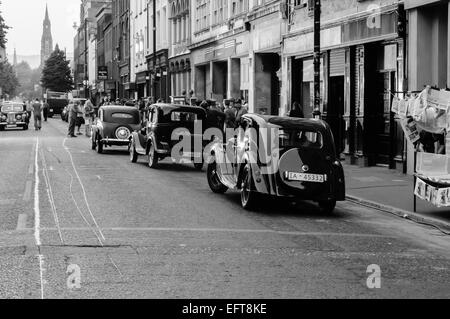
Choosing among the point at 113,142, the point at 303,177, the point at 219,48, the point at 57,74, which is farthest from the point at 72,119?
the point at 57,74

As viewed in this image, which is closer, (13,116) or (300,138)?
(300,138)

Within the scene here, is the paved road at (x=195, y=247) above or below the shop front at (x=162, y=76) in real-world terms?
below

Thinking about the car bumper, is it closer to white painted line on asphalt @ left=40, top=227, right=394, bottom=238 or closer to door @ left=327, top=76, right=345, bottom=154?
door @ left=327, top=76, right=345, bottom=154

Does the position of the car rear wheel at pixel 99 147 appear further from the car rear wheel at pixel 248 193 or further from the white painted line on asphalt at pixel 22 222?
the white painted line on asphalt at pixel 22 222

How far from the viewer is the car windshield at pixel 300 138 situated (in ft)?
46.2

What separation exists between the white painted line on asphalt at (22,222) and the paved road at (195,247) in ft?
0.05

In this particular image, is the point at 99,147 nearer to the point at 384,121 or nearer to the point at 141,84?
the point at 384,121

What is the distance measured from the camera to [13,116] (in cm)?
5212

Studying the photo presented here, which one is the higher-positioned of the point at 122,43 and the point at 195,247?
the point at 122,43

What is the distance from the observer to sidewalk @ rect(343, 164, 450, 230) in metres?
13.6

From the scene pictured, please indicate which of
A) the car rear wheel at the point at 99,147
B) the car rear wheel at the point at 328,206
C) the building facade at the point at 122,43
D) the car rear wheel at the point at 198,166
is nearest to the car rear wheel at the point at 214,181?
the car rear wheel at the point at 328,206

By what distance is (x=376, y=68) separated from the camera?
75.9 feet

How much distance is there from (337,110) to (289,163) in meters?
12.4

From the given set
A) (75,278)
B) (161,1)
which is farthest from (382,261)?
(161,1)
